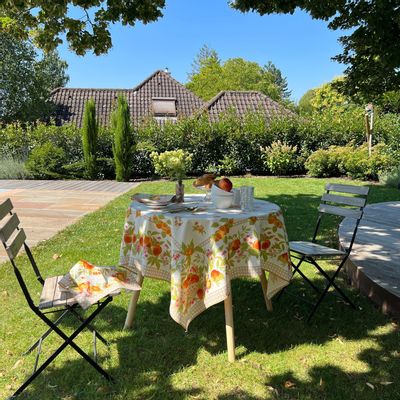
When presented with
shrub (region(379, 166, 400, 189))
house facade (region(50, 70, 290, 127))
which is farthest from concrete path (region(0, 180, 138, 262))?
house facade (region(50, 70, 290, 127))

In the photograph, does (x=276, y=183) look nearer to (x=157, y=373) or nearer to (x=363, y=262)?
(x=363, y=262)

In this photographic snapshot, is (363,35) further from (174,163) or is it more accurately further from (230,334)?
(230,334)

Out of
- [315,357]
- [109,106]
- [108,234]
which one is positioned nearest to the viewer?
[315,357]

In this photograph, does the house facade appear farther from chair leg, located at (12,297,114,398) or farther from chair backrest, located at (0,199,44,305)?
chair leg, located at (12,297,114,398)

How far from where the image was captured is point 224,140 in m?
16.0

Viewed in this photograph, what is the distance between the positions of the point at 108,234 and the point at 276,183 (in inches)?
310

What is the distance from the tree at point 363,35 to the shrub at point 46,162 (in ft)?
35.9

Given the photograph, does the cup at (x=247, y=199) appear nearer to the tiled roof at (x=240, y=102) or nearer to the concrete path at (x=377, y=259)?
the concrete path at (x=377, y=259)

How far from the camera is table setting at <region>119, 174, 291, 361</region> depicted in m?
2.79

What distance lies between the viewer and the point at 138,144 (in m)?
15.4

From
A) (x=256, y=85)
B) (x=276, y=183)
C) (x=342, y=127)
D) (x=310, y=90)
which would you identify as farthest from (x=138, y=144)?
(x=310, y=90)

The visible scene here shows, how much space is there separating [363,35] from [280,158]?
34.7ft

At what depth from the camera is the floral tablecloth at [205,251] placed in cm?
279

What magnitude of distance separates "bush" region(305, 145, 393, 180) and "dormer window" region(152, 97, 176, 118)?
1238 centimetres
